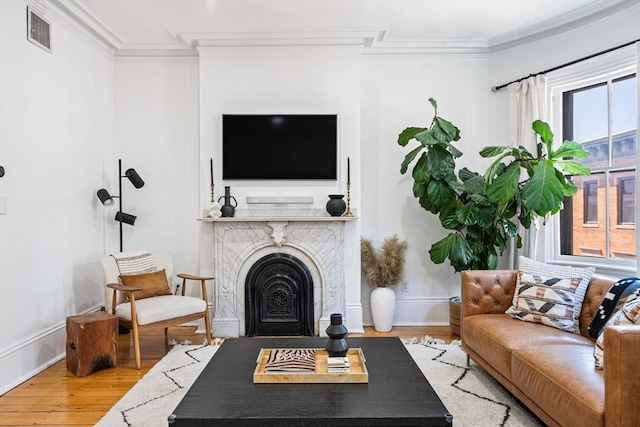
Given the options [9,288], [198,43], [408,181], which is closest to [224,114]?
[198,43]

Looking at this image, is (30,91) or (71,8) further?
(71,8)

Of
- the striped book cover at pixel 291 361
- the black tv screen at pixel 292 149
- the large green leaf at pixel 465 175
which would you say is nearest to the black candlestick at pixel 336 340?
the striped book cover at pixel 291 361

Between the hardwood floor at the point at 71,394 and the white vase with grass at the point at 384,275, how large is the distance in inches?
79.1

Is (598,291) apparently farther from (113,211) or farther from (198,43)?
(113,211)

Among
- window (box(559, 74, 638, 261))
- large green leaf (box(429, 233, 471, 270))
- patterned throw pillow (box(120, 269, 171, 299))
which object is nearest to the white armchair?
patterned throw pillow (box(120, 269, 171, 299))

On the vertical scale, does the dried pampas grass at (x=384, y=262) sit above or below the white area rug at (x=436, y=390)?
above

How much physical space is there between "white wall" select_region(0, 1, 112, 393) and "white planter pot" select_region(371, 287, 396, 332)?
9.17 ft

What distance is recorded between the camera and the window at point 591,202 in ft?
13.2

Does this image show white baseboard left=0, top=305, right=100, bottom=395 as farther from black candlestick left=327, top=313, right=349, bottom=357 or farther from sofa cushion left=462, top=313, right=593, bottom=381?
sofa cushion left=462, top=313, right=593, bottom=381

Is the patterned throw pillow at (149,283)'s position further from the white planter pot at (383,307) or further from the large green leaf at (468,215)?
the large green leaf at (468,215)

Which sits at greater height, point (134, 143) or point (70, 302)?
point (134, 143)

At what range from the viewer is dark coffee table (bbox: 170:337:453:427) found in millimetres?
1729

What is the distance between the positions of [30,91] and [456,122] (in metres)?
3.94

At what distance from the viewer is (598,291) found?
286 cm
